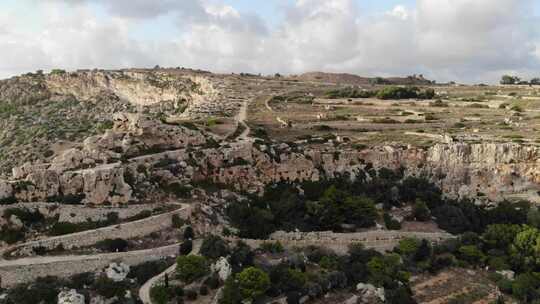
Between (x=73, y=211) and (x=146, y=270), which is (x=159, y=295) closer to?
(x=146, y=270)

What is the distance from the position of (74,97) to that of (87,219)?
6065 centimetres

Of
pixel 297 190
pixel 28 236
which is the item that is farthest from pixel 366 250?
pixel 28 236

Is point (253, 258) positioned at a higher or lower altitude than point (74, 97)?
lower

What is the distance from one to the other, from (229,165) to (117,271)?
1492 centimetres

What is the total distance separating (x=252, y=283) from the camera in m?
30.6

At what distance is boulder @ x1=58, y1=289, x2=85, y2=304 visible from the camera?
89.0ft

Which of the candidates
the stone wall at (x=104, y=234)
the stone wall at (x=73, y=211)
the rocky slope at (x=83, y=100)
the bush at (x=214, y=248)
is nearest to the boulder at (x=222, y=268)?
the bush at (x=214, y=248)

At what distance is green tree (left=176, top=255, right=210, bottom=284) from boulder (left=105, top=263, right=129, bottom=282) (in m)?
2.65

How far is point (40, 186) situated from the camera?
34.4 metres

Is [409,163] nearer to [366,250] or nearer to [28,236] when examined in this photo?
[366,250]

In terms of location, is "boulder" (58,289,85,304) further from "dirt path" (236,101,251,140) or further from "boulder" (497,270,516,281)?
"dirt path" (236,101,251,140)

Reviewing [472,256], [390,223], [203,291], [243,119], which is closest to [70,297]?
[203,291]

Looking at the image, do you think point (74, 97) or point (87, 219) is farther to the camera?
point (74, 97)

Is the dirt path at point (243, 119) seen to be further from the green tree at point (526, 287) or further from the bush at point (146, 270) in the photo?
the green tree at point (526, 287)
